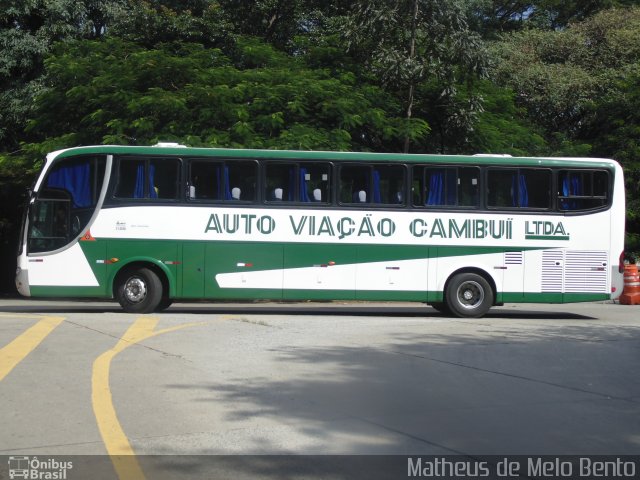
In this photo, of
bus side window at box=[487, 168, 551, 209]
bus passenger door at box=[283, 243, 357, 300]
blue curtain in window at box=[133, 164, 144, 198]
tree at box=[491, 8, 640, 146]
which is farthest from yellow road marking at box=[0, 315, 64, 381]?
tree at box=[491, 8, 640, 146]

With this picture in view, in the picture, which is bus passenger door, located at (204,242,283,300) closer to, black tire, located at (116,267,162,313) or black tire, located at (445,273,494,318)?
black tire, located at (116,267,162,313)

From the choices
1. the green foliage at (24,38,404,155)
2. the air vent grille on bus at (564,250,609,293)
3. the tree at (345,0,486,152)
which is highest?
the tree at (345,0,486,152)

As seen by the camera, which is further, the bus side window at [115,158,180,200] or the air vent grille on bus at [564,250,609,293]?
the air vent grille on bus at [564,250,609,293]

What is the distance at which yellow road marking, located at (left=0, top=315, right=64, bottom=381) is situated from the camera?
32.9ft

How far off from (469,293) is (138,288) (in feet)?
22.6

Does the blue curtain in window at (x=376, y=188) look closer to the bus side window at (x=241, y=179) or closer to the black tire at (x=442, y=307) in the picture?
the bus side window at (x=241, y=179)

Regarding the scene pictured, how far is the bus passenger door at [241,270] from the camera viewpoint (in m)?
17.3

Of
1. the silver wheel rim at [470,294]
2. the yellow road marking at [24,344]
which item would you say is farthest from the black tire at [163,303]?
the silver wheel rim at [470,294]

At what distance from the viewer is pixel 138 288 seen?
17312mm

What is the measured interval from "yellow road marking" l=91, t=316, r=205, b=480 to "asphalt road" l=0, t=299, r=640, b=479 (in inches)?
1.0

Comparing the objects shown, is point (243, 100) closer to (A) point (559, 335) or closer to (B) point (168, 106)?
(B) point (168, 106)

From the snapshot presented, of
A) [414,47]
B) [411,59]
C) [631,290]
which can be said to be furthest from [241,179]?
[631,290]

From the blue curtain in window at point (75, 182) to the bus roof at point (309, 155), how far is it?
0.31 m

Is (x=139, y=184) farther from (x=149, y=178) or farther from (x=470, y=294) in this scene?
(x=470, y=294)
